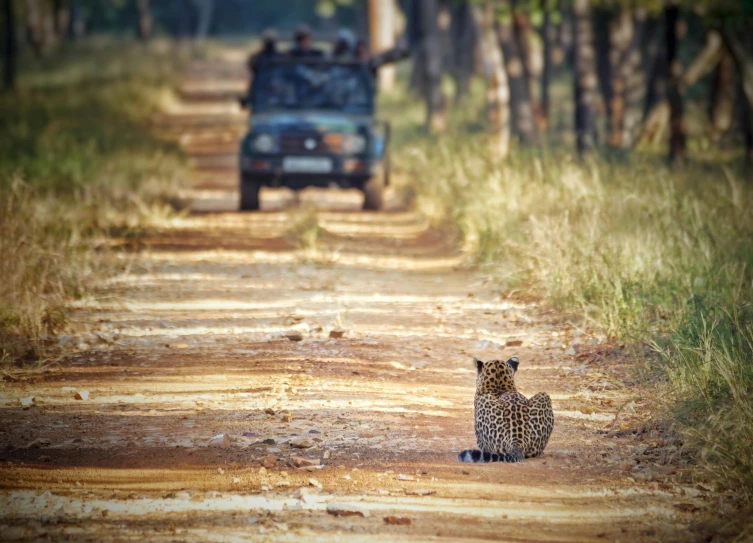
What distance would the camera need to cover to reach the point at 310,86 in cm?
1642

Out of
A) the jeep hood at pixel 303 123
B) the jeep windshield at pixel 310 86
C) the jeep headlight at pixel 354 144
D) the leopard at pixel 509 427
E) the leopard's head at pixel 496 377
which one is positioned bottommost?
the leopard at pixel 509 427

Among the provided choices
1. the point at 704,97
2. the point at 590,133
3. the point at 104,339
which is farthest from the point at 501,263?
the point at 704,97

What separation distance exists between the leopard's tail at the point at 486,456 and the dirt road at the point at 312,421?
52mm

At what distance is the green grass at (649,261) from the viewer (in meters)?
5.88

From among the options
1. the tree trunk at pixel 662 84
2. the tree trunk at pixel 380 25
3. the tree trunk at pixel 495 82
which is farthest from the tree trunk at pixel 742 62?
the tree trunk at pixel 380 25

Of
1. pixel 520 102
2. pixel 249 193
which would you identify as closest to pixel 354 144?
pixel 249 193

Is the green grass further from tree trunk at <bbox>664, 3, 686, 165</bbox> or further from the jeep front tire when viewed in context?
tree trunk at <bbox>664, 3, 686, 165</bbox>

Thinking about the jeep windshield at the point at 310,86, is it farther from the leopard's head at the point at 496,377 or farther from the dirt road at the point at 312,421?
the leopard's head at the point at 496,377

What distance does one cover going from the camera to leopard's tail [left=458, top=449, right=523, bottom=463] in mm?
5406

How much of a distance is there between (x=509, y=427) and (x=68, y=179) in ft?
42.0

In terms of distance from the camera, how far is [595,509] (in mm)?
4883

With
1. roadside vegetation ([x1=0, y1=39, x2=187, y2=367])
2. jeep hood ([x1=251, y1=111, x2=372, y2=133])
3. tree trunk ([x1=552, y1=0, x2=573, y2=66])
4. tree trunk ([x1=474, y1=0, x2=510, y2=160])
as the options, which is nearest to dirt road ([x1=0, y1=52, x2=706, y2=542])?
roadside vegetation ([x1=0, y1=39, x2=187, y2=367])

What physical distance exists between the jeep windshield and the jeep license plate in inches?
35.4

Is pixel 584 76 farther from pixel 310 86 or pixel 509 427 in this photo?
pixel 509 427
